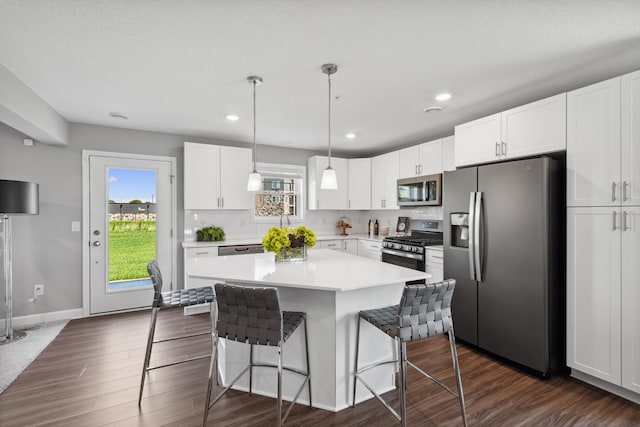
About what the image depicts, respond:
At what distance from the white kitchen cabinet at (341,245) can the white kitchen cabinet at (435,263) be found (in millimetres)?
1638

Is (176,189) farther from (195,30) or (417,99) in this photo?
(417,99)

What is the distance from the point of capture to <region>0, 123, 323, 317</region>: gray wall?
365cm

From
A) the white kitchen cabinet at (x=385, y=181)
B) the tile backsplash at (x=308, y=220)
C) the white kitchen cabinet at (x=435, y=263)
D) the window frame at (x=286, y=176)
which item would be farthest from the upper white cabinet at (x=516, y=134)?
the window frame at (x=286, y=176)

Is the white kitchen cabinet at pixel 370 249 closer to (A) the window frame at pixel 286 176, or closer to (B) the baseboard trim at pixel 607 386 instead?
(A) the window frame at pixel 286 176

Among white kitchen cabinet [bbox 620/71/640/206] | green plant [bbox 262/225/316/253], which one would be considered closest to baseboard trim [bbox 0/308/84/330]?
green plant [bbox 262/225/316/253]

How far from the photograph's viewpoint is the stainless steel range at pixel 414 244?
388 centimetres

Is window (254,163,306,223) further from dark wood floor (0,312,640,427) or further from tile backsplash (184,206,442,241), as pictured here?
dark wood floor (0,312,640,427)

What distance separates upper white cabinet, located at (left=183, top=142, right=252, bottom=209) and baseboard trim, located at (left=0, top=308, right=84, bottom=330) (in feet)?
6.10

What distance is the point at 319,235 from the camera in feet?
18.3

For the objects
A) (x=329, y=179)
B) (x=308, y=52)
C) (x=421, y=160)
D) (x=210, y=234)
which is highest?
(x=308, y=52)

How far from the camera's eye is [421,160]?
441 centimetres

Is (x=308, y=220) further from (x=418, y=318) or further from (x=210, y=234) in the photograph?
(x=418, y=318)

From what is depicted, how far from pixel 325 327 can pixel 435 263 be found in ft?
6.60

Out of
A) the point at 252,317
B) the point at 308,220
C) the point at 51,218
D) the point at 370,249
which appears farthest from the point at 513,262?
the point at 51,218
